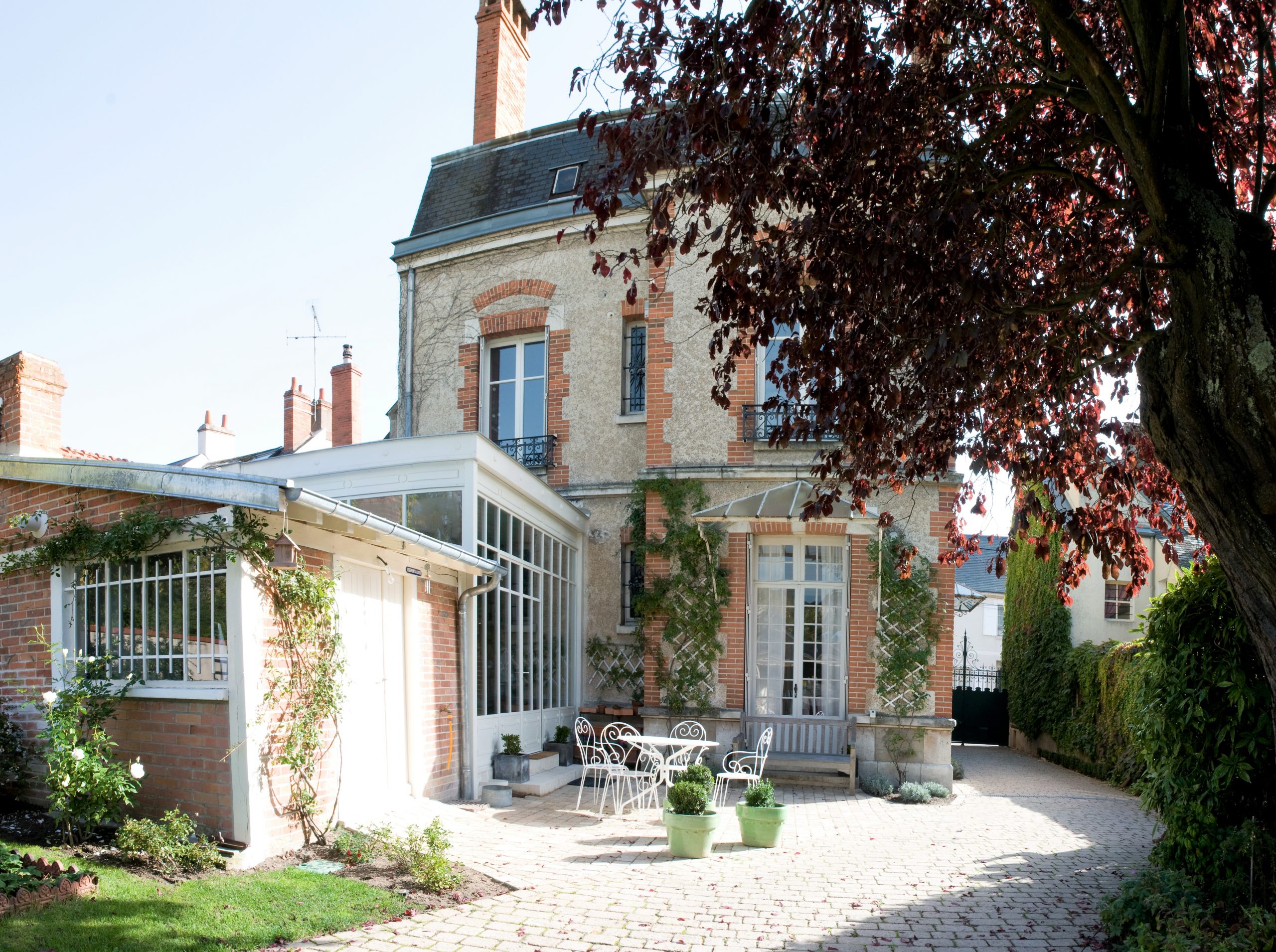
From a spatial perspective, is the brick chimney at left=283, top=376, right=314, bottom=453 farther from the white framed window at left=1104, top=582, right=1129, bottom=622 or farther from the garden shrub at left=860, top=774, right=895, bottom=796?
the white framed window at left=1104, top=582, right=1129, bottom=622

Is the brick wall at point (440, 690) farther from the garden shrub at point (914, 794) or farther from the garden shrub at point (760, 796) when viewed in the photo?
the garden shrub at point (914, 794)

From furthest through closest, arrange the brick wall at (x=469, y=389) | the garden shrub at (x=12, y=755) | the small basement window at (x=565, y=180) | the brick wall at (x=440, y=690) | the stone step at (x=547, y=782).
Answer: the brick wall at (x=469, y=389), the small basement window at (x=565, y=180), the stone step at (x=547, y=782), the brick wall at (x=440, y=690), the garden shrub at (x=12, y=755)

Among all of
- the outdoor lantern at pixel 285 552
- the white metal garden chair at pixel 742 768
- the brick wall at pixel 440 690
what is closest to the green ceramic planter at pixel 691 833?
the white metal garden chair at pixel 742 768

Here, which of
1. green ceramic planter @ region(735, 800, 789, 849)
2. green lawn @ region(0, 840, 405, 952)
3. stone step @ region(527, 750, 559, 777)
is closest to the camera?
green lawn @ region(0, 840, 405, 952)

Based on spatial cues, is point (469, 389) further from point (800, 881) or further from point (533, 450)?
point (800, 881)

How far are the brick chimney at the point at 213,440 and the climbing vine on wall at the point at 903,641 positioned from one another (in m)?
16.8

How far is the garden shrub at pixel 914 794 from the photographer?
11.1 m

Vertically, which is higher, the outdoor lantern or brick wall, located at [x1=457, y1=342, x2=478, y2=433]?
brick wall, located at [x1=457, y1=342, x2=478, y2=433]

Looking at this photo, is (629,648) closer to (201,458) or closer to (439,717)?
(439,717)

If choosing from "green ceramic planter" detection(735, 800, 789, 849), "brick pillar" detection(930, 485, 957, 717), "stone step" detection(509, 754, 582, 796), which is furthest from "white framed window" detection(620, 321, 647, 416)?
"green ceramic planter" detection(735, 800, 789, 849)

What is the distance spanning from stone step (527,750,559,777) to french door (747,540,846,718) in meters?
2.53

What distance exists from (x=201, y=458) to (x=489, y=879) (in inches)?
745

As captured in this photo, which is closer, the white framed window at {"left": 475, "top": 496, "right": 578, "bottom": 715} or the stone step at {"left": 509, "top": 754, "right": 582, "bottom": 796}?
the stone step at {"left": 509, "top": 754, "right": 582, "bottom": 796}

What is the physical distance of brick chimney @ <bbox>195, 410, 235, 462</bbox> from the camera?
23.7 m
